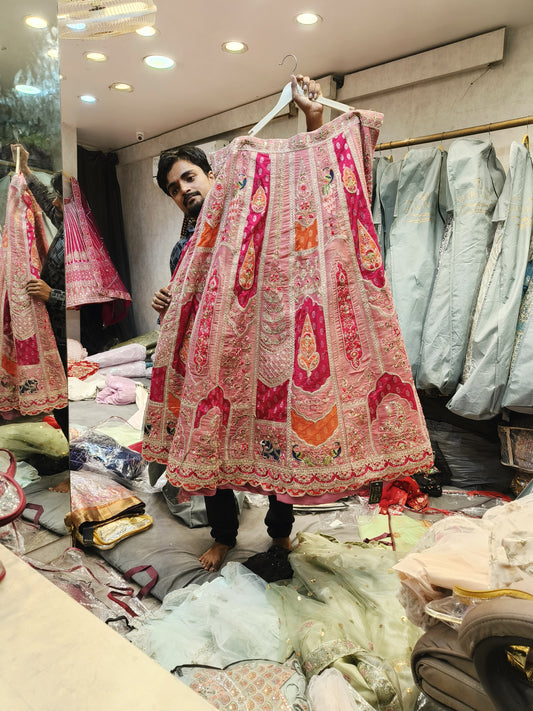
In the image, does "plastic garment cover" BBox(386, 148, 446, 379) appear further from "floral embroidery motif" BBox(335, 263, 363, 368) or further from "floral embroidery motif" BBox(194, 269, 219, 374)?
"floral embroidery motif" BBox(194, 269, 219, 374)

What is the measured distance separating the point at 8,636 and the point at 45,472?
558 mm

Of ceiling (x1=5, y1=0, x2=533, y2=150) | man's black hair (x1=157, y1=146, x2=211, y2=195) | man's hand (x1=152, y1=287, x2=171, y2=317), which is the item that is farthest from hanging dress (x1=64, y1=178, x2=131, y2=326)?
man's hand (x1=152, y1=287, x2=171, y2=317)

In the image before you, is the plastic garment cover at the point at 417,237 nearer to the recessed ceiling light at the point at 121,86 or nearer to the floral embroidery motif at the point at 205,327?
the floral embroidery motif at the point at 205,327

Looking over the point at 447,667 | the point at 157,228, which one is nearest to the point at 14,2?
the point at 447,667

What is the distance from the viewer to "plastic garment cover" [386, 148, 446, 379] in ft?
7.22

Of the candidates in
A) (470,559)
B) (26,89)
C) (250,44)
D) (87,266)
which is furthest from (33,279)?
(87,266)

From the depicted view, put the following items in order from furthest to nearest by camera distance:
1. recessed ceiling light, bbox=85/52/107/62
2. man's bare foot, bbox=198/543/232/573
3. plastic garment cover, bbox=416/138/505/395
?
recessed ceiling light, bbox=85/52/107/62
plastic garment cover, bbox=416/138/505/395
man's bare foot, bbox=198/543/232/573

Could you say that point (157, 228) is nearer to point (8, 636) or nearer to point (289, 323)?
point (289, 323)

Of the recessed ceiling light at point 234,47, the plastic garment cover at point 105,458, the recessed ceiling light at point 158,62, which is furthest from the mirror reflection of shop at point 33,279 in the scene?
the recessed ceiling light at point 158,62

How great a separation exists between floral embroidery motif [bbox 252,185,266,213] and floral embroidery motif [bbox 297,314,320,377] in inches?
11.4

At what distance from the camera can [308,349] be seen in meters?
1.15

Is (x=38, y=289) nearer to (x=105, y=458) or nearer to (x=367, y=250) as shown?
(x=367, y=250)

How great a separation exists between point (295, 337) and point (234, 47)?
214 cm

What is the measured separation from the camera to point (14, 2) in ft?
2.88
